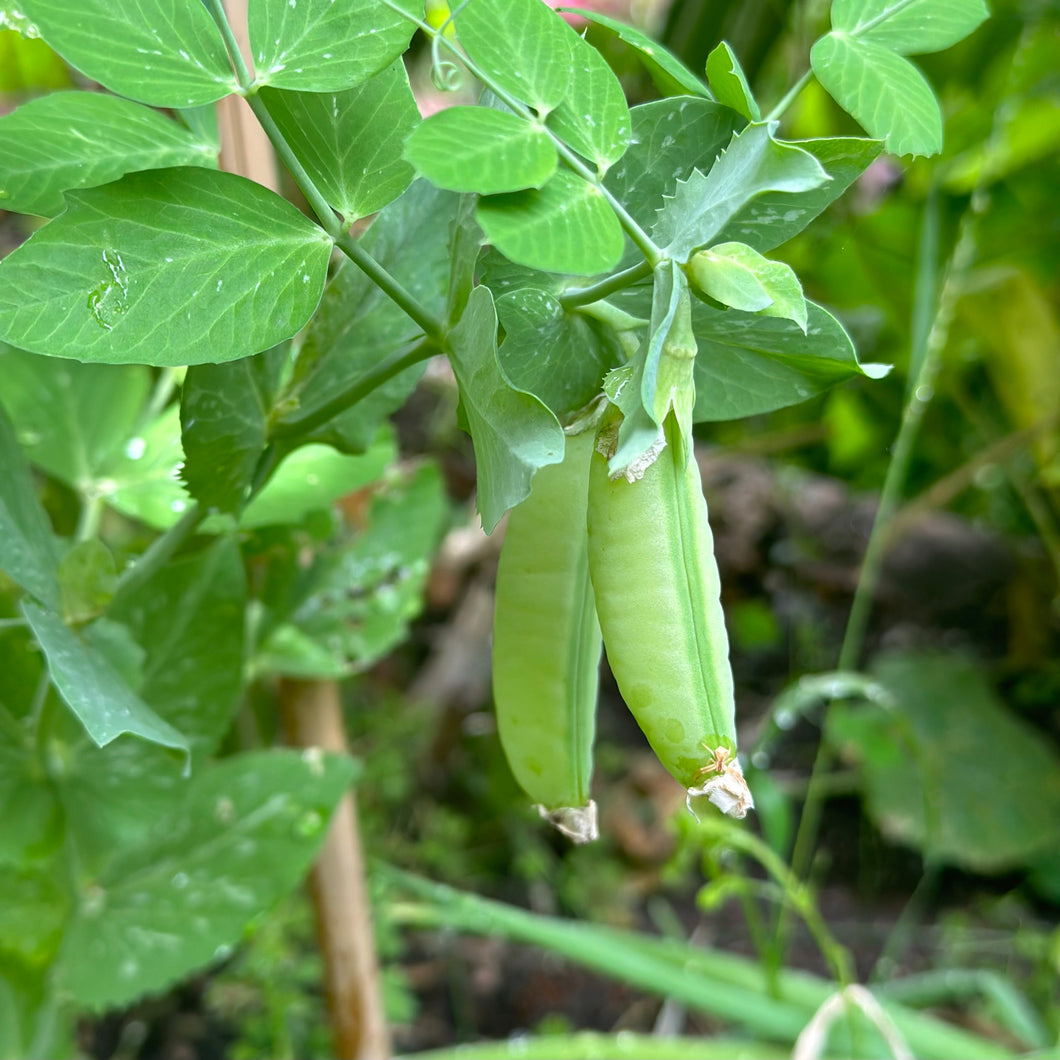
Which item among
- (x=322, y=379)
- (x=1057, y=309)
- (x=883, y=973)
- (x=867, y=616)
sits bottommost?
(x=883, y=973)

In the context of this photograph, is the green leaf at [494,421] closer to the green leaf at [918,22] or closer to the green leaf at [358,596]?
the green leaf at [918,22]

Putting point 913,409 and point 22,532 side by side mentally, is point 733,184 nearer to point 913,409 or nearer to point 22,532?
point 22,532

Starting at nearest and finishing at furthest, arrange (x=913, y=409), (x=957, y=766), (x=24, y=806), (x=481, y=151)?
(x=481, y=151), (x=24, y=806), (x=913, y=409), (x=957, y=766)

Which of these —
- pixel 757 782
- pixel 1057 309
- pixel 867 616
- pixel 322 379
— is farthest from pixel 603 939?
pixel 1057 309

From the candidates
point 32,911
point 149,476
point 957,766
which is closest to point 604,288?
point 149,476

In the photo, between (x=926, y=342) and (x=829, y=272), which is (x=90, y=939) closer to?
(x=926, y=342)

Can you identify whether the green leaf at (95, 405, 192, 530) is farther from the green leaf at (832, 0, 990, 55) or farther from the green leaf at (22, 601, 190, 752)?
the green leaf at (832, 0, 990, 55)

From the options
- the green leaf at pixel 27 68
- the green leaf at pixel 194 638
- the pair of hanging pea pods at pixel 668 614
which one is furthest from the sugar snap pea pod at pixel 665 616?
the green leaf at pixel 27 68
